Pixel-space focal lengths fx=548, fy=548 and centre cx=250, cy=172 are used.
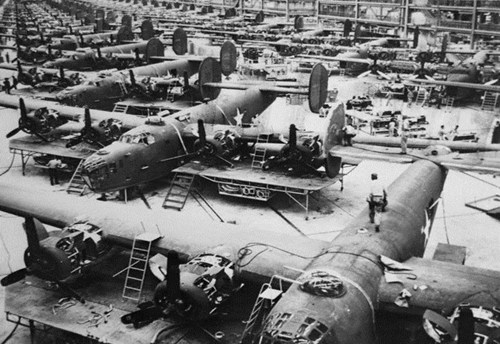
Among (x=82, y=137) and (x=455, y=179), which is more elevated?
(x=82, y=137)

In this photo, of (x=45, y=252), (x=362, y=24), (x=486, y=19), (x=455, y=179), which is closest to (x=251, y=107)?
(x=455, y=179)

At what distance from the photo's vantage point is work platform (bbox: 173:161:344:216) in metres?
29.6

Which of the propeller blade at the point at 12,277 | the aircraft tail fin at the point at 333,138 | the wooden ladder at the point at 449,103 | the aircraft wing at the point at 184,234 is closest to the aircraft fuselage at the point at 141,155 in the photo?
the aircraft wing at the point at 184,234

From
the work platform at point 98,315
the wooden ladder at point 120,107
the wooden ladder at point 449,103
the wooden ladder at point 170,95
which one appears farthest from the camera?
the wooden ladder at point 449,103

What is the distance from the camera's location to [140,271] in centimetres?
2206

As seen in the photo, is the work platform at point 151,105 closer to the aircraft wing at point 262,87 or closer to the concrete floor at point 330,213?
the aircraft wing at point 262,87

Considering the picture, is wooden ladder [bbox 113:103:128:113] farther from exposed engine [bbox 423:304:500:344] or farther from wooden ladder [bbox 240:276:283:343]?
exposed engine [bbox 423:304:500:344]

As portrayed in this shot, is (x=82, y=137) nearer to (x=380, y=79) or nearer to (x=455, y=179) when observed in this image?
(x=455, y=179)

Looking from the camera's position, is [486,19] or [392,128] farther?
[486,19]

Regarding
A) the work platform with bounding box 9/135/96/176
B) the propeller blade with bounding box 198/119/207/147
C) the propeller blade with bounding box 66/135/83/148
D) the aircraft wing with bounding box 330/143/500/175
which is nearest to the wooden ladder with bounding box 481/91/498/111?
the aircraft wing with bounding box 330/143/500/175

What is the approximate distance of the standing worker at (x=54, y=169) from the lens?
3406cm

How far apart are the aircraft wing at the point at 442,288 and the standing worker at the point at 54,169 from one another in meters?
23.8

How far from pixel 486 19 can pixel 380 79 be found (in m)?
20.5

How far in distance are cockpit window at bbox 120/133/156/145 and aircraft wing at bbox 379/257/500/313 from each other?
1863cm
